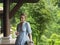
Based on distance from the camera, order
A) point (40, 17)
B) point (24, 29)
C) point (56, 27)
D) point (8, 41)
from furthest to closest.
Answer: point (56, 27), point (40, 17), point (8, 41), point (24, 29)

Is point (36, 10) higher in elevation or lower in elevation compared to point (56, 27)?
higher

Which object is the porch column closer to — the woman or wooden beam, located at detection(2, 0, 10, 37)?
wooden beam, located at detection(2, 0, 10, 37)

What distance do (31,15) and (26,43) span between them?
44.9 ft

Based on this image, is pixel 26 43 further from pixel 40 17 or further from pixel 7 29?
pixel 40 17

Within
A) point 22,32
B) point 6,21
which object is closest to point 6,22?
point 6,21

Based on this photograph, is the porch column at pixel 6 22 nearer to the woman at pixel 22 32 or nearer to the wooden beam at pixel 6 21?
the wooden beam at pixel 6 21

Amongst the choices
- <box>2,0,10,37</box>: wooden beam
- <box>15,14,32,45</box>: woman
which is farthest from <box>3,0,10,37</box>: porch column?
<box>15,14,32,45</box>: woman

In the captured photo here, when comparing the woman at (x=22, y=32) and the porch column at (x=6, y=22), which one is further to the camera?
the porch column at (x=6, y=22)

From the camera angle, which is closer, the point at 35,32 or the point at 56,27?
the point at 35,32

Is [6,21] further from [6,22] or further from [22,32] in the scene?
[22,32]

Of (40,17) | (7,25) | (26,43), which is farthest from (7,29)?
(40,17)

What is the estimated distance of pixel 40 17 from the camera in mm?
17812

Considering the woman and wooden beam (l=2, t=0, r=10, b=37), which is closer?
the woman

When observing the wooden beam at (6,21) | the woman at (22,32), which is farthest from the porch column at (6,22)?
the woman at (22,32)
